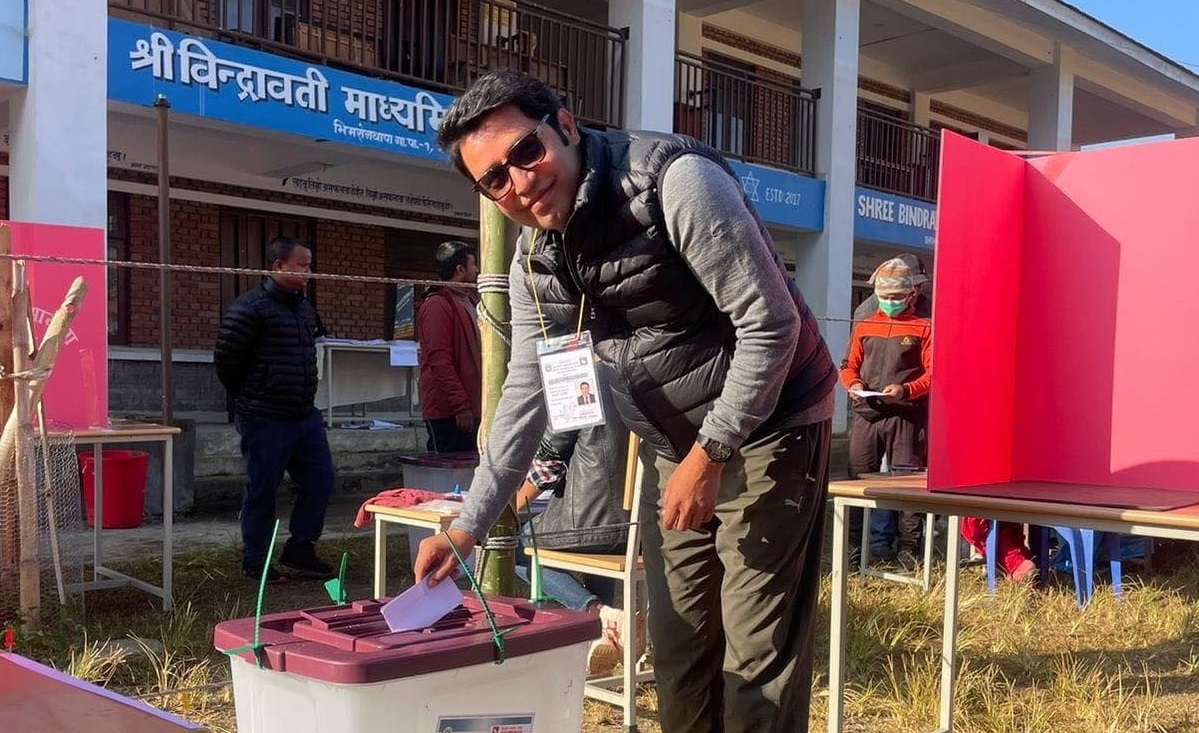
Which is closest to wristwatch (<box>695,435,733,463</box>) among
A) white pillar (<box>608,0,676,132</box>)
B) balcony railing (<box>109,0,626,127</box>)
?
balcony railing (<box>109,0,626,127</box>)

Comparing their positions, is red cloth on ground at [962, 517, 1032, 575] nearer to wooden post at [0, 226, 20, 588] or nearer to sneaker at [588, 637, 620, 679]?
sneaker at [588, 637, 620, 679]

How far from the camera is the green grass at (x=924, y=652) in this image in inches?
135

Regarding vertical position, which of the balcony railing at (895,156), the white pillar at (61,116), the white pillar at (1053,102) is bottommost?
the white pillar at (61,116)

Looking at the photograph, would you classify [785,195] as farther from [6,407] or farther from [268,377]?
[6,407]

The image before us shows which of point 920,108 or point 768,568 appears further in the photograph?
point 920,108

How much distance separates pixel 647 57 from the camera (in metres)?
10.6

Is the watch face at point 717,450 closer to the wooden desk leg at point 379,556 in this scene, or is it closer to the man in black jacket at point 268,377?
the wooden desk leg at point 379,556

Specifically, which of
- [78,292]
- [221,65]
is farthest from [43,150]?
[78,292]

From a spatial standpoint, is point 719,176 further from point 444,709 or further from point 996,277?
point 996,277

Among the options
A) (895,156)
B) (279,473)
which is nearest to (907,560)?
(279,473)

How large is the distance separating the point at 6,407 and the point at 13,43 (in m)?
4.06

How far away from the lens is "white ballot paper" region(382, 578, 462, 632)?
5.47 ft

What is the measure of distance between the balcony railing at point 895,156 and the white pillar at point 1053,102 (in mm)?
1436

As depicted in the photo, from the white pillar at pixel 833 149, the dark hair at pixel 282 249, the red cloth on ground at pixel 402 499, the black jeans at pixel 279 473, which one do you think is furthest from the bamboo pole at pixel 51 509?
the white pillar at pixel 833 149
